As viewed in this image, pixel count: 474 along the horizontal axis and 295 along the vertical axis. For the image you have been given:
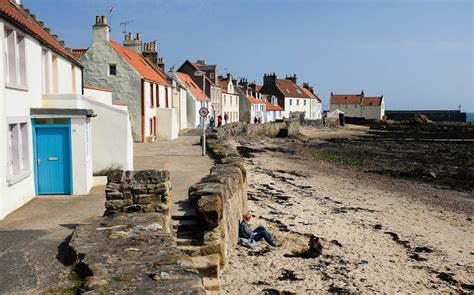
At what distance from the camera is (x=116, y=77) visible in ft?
103

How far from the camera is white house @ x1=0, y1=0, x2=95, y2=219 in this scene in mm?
10492

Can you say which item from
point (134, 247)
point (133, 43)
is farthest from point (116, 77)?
point (134, 247)

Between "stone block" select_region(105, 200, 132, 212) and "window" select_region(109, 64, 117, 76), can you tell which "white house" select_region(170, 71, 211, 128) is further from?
"stone block" select_region(105, 200, 132, 212)

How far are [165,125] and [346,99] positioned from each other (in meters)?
84.4

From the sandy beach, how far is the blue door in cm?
520

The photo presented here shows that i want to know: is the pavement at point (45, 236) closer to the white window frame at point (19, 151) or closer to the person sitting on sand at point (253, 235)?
the white window frame at point (19, 151)

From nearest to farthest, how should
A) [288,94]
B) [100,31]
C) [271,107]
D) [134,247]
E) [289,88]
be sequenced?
[134,247], [100,31], [271,107], [288,94], [289,88]

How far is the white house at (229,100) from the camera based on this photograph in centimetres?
6241

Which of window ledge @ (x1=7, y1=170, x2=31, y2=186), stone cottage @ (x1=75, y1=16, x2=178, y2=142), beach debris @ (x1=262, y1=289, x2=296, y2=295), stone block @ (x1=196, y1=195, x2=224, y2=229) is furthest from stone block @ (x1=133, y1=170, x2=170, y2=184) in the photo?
stone cottage @ (x1=75, y1=16, x2=178, y2=142)

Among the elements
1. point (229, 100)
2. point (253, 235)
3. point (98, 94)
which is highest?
point (229, 100)

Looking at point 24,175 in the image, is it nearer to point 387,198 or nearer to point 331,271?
point 331,271

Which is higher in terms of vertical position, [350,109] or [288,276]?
[350,109]

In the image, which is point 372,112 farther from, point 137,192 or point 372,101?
point 137,192

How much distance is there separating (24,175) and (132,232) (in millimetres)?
5697
